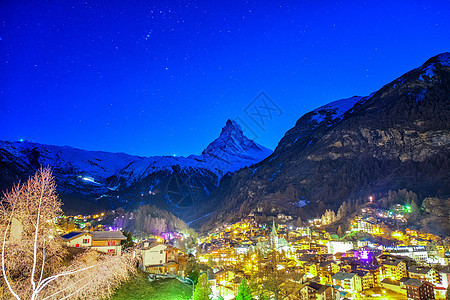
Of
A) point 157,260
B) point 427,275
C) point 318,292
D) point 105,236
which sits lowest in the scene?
point 427,275

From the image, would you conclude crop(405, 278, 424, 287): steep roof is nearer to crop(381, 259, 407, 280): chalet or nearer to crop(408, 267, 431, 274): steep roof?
crop(408, 267, 431, 274): steep roof

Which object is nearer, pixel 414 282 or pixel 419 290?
pixel 419 290

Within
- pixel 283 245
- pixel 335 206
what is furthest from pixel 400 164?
pixel 283 245

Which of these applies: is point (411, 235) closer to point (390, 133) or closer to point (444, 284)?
point (444, 284)

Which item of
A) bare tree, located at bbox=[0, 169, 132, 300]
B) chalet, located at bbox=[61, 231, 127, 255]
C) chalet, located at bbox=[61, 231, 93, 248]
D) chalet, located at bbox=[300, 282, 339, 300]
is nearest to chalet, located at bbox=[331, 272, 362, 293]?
chalet, located at bbox=[300, 282, 339, 300]

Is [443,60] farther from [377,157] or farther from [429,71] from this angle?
[377,157]

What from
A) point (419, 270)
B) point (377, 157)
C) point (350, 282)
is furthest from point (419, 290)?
point (377, 157)

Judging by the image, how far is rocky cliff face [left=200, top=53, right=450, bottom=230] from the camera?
127 meters

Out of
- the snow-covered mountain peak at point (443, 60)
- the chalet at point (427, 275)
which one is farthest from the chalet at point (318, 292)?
the snow-covered mountain peak at point (443, 60)

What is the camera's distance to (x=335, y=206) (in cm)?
13488

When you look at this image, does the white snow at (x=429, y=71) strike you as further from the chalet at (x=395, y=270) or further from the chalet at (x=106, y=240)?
the chalet at (x=106, y=240)

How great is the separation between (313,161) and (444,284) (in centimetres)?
12384

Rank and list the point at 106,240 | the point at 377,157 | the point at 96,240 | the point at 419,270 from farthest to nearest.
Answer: the point at 377,157
the point at 419,270
the point at 106,240
the point at 96,240

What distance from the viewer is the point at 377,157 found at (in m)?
148
